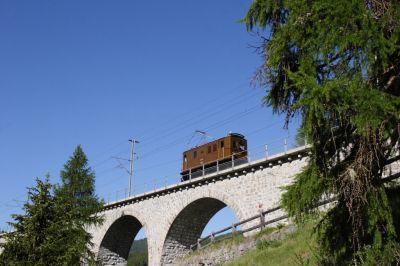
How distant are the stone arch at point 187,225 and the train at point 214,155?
2119mm

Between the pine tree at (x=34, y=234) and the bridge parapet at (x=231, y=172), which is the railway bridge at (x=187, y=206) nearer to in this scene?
the bridge parapet at (x=231, y=172)

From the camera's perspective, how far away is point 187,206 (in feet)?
95.5

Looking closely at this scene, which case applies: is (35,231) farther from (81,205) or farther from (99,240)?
(99,240)

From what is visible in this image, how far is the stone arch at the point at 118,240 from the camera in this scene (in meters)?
36.3

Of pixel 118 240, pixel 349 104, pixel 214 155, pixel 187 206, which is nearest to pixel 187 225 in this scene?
pixel 187 206

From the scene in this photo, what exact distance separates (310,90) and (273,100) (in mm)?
2210

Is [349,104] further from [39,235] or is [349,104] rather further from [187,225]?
[187,225]

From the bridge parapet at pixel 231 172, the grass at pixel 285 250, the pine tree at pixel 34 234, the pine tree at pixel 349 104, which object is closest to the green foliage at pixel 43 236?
the pine tree at pixel 34 234

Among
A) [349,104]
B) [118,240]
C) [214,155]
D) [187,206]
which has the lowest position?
[349,104]

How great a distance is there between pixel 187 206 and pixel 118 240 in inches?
459

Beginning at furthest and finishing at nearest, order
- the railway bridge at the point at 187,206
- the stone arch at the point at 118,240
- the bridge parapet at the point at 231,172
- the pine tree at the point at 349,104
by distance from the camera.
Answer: the stone arch at the point at 118,240 → the railway bridge at the point at 187,206 → the bridge parapet at the point at 231,172 → the pine tree at the point at 349,104

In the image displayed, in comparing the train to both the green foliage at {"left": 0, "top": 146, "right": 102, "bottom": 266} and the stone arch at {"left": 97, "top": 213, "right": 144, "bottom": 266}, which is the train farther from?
the green foliage at {"left": 0, "top": 146, "right": 102, "bottom": 266}

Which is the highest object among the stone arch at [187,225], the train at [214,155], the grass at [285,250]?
the train at [214,155]

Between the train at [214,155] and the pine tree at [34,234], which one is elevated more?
the train at [214,155]
